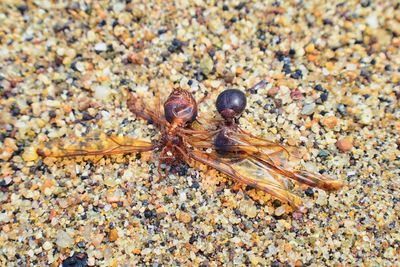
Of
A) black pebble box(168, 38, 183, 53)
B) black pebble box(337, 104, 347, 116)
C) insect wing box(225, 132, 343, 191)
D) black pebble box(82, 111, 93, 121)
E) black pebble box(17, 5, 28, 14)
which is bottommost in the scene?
black pebble box(82, 111, 93, 121)

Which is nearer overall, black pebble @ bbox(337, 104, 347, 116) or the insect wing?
the insect wing

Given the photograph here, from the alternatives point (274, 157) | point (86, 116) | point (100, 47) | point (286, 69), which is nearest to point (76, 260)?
point (86, 116)

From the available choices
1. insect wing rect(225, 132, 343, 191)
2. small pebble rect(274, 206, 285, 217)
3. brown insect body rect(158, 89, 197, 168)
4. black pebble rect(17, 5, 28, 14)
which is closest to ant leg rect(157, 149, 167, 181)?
brown insect body rect(158, 89, 197, 168)

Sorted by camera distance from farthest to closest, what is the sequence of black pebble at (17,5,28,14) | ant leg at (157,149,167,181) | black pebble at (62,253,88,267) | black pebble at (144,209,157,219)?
black pebble at (17,5,28,14) → ant leg at (157,149,167,181) → black pebble at (144,209,157,219) → black pebble at (62,253,88,267)

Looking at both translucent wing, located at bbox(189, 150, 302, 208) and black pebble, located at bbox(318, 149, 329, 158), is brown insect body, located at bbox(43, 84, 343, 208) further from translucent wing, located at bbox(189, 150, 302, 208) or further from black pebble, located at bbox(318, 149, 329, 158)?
black pebble, located at bbox(318, 149, 329, 158)

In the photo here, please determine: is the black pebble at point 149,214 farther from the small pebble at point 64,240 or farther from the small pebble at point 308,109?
the small pebble at point 308,109

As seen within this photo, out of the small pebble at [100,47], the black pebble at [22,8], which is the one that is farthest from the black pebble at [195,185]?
the black pebble at [22,8]

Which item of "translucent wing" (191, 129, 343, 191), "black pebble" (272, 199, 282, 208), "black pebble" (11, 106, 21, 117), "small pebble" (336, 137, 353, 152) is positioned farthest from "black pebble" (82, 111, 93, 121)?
"small pebble" (336, 137, 353, 152)

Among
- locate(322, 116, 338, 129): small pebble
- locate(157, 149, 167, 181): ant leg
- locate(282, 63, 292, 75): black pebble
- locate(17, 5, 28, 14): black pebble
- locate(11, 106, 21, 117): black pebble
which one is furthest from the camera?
locate(17, 5, 28, 14): black pebble

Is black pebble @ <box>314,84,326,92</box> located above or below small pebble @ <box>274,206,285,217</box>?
above

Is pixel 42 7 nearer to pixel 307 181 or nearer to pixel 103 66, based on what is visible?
pixel 103 66
